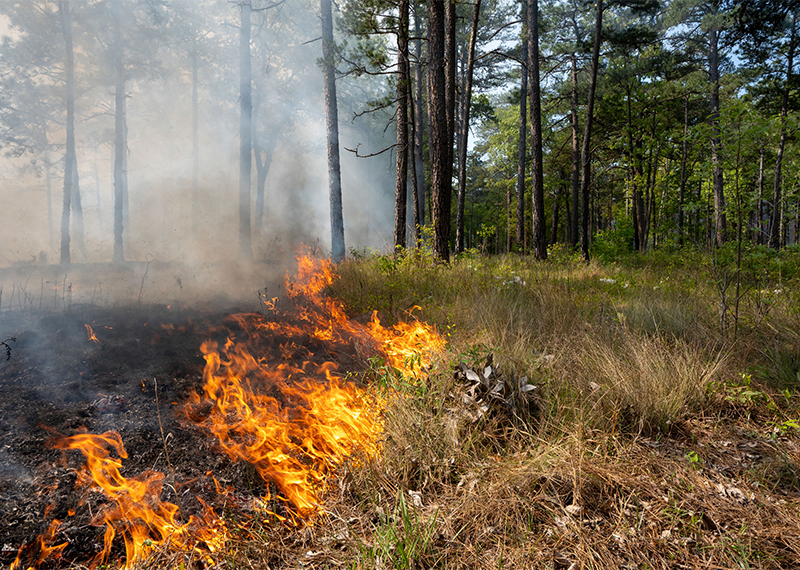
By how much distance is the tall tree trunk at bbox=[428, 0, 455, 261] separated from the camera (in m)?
7.62

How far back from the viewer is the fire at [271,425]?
2.38m

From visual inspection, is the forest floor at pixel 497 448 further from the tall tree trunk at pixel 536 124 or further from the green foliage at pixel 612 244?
the green foliage at pixel 612 244

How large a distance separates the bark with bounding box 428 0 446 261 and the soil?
4.22 metres

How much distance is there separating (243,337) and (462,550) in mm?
4149

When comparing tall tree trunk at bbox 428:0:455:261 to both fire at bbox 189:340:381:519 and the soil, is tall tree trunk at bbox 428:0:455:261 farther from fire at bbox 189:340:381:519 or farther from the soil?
fire at bbox 189:340:381:519

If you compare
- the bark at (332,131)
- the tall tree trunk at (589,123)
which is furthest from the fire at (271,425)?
the tall tree trunk at (589,123)

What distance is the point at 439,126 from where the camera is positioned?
7.82m

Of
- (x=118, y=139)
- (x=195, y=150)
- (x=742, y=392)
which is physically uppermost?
(x=195, y=150)

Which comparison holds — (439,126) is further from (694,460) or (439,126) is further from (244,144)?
(244,144)

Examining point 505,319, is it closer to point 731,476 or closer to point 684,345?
point 684,345

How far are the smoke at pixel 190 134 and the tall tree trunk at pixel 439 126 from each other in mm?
4009

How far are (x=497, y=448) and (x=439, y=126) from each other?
22.1 ft

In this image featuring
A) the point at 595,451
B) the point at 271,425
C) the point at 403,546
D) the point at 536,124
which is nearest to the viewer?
the point at 403,546

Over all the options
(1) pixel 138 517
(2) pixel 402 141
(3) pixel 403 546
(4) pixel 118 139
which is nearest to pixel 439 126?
(2) pixel 402 141
